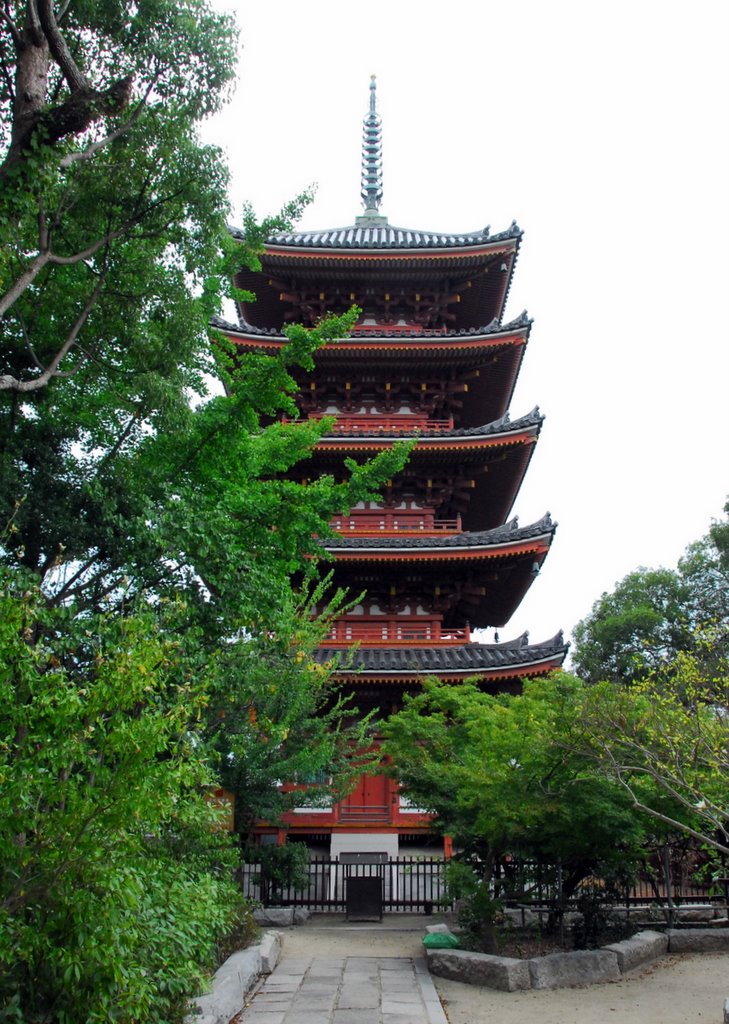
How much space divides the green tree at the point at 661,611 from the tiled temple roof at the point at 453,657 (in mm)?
19393

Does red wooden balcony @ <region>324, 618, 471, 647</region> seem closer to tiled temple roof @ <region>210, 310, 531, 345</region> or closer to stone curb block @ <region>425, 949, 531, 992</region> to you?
tiled temple roof @ <region>210, 310, 531, 345</region>

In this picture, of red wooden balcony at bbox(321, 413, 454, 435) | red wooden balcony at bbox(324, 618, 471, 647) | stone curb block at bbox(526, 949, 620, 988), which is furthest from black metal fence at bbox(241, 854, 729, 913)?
red wooden balcony at bbox(321, 413, 454, 435)

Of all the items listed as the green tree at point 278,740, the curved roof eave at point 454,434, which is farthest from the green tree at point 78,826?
the curved roof eave at point 454,434

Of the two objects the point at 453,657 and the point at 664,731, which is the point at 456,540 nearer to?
the point at 453,657

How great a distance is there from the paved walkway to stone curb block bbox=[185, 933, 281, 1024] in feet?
0.48

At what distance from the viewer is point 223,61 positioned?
842 cm

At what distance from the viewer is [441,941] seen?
1078 centimetres

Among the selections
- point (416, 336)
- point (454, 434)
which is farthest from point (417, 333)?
point (454, 434)

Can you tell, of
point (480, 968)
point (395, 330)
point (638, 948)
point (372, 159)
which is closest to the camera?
point (480, 968)

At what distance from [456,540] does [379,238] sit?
10.9 meters

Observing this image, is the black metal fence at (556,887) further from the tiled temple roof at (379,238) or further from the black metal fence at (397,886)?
the tiled temple roof at (379,238)

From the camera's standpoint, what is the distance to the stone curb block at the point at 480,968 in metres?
9.22

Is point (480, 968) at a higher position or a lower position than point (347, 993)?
higher

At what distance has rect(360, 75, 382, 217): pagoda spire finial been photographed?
2964cm
